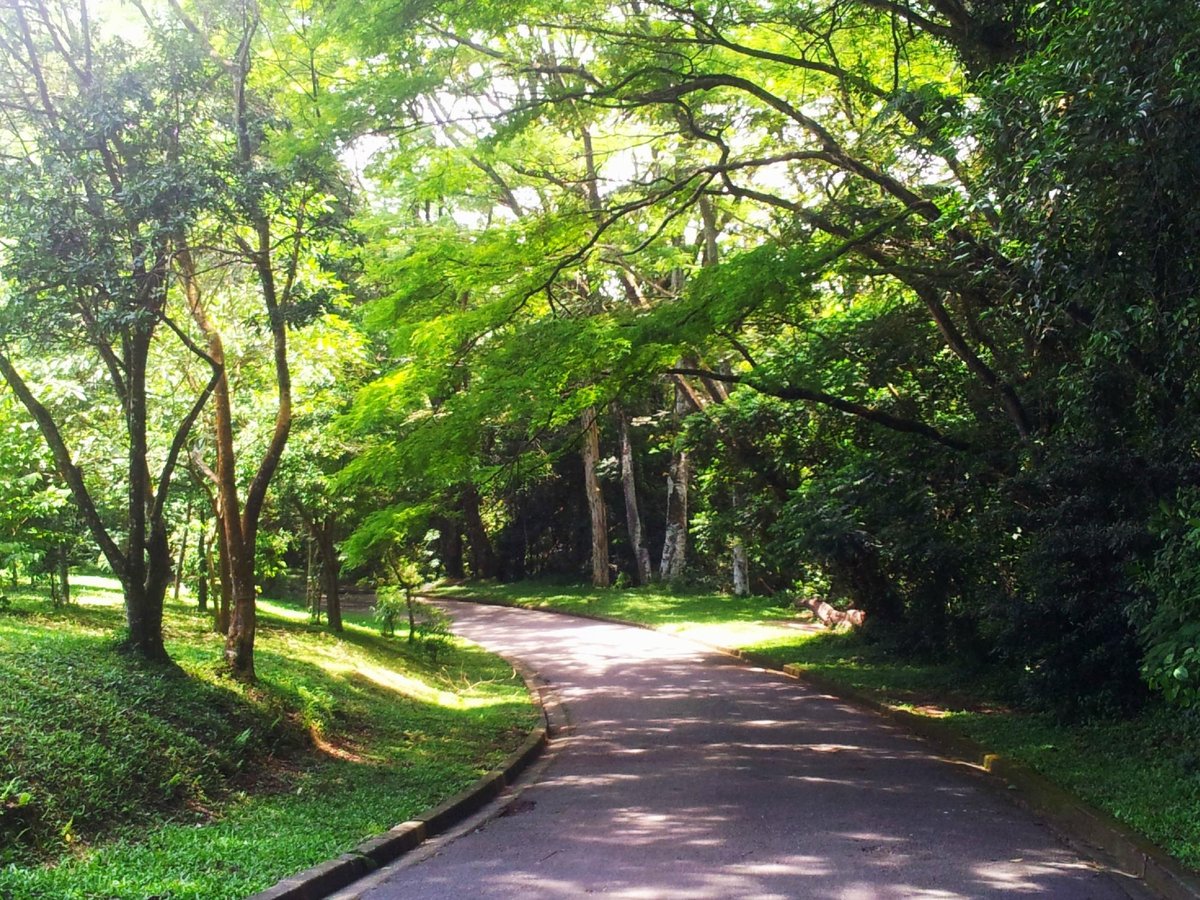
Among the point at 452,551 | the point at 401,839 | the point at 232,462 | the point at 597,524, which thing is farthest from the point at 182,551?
the point at 452,551

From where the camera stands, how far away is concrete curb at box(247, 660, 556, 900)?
5.91m

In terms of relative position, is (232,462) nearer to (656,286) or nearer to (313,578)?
(656,286)

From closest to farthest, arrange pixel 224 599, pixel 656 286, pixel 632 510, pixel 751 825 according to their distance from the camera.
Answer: pixel 751 825 < pixel 224 599 < pixel 656 286 < pixel 632 510

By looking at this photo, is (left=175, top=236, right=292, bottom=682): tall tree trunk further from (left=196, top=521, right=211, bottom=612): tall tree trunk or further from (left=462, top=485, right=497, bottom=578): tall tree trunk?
→ (left=462, top=485, right=497, bottom=578): tall tree trunk

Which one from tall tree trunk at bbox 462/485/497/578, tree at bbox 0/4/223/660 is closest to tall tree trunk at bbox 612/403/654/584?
tall tree trunk at bbox 462/485/497/578

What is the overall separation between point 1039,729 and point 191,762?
824 centimetres

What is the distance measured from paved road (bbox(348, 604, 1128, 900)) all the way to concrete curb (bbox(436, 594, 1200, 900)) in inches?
7.9

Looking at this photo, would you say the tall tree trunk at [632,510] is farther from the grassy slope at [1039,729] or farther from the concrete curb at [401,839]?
the concrete curb at [401,839]

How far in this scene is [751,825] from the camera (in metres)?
7.39

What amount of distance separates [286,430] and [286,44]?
4.58 m

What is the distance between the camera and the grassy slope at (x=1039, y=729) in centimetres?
721

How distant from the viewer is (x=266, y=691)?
34.5ft

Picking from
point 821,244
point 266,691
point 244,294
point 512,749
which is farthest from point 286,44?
point 512,749

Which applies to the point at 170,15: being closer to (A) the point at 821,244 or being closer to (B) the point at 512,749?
(A) the point at 821,244
